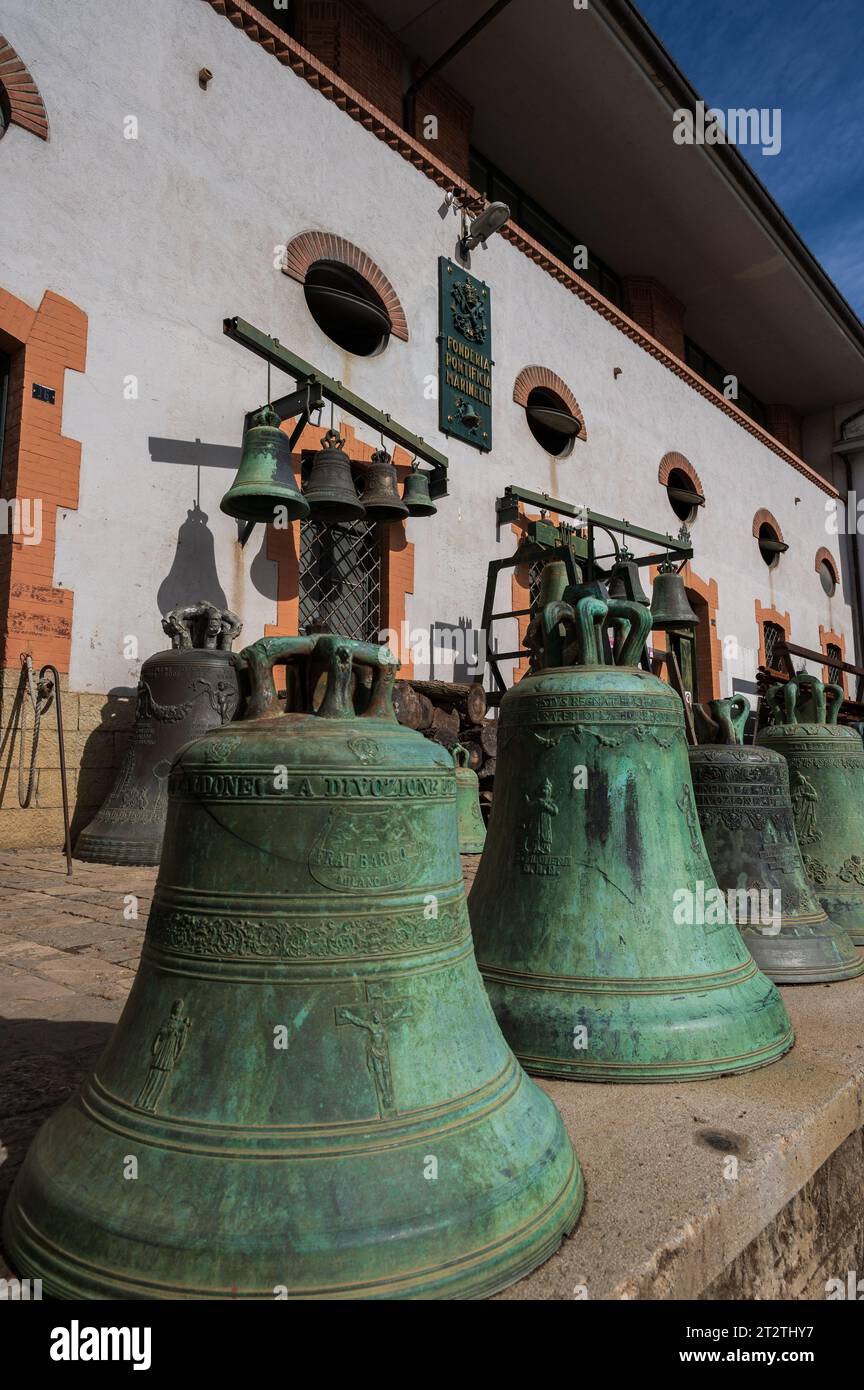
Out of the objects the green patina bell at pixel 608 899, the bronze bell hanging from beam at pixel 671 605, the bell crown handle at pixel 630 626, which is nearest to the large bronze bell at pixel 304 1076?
the green patina bell at pixel 608 899

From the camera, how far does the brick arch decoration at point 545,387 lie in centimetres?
1033

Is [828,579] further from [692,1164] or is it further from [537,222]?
[692,1164]

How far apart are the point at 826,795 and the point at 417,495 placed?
17.1ft

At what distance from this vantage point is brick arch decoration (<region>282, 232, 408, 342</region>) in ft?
25.8

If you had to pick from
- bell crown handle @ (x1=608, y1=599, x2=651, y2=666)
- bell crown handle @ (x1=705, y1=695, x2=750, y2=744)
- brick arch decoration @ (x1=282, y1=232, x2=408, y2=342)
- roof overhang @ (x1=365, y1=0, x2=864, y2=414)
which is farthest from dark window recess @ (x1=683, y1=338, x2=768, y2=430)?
bell crown handle @ (x1=608, y1=599, x2=651, y2=666)

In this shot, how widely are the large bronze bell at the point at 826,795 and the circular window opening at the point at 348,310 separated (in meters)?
6.13

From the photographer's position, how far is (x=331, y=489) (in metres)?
6.64

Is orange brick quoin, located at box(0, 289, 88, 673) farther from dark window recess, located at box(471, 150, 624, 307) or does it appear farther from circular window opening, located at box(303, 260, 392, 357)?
dark window recess, located at box(471, 150, 624, 307)

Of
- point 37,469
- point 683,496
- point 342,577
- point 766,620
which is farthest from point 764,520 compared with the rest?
point 37,469

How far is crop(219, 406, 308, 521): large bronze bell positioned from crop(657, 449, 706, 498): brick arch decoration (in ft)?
26.7

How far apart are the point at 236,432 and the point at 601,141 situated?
25.7 feet

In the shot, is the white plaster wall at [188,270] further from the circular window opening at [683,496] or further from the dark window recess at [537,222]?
the circular window opening at [683,496]
